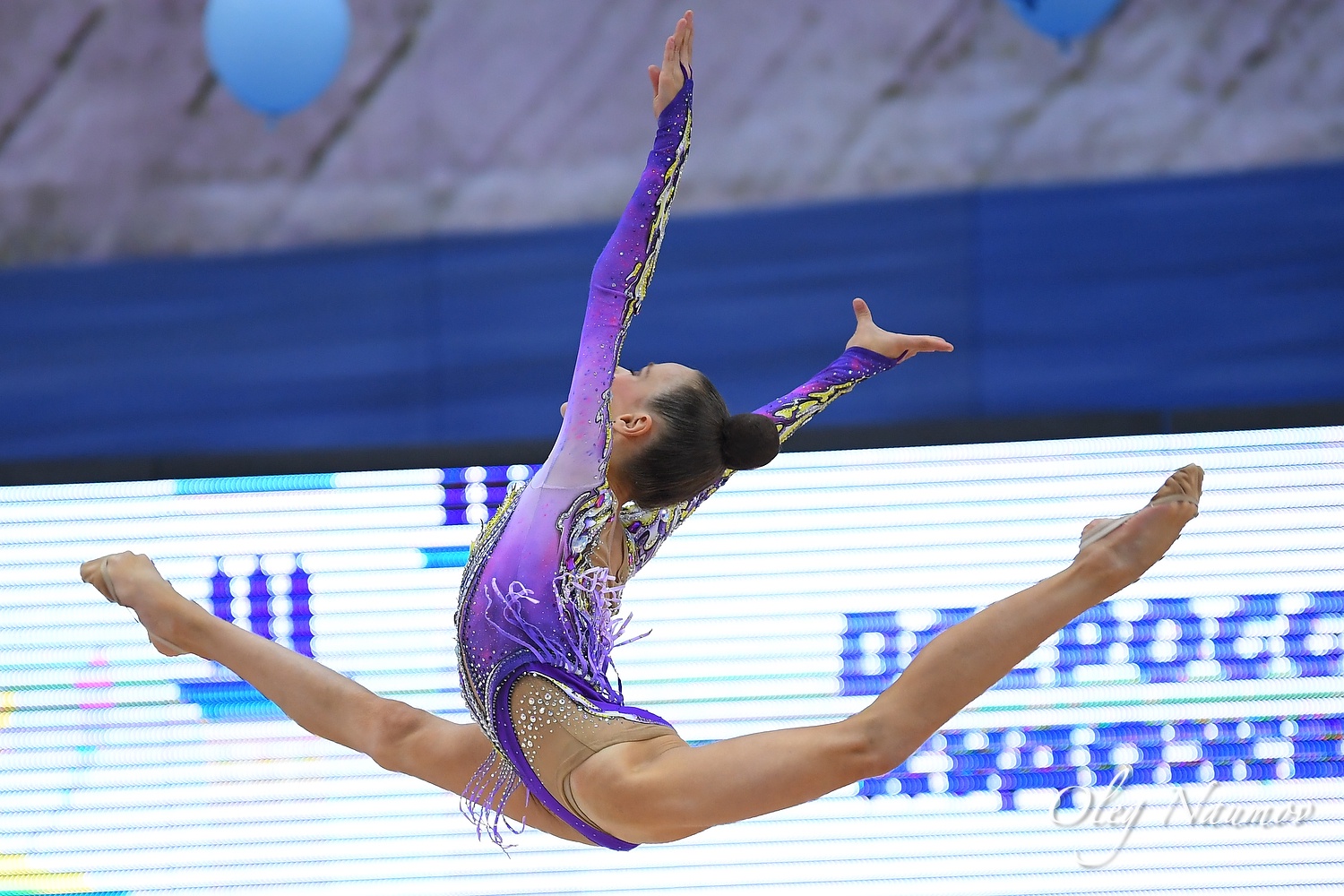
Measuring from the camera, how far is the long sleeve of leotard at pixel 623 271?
2.04 m

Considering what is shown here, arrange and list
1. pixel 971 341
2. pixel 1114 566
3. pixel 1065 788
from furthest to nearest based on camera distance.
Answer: pixel 971 341 < pixel 1065 788 < pixel 1114 566

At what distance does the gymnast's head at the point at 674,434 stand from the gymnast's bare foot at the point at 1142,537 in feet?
1.94

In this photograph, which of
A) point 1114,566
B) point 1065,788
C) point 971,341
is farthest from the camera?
point 971,341

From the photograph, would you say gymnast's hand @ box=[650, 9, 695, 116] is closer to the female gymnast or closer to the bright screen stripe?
the female gymnast

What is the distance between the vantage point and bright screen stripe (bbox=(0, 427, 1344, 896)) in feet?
10.0

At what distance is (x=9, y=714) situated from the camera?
3211mm

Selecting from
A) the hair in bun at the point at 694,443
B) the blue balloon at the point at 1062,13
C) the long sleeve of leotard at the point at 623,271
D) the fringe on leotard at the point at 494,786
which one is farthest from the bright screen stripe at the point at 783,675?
the long sleeve of leotard at the point at 623,271

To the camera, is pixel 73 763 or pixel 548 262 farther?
pixel 548 262

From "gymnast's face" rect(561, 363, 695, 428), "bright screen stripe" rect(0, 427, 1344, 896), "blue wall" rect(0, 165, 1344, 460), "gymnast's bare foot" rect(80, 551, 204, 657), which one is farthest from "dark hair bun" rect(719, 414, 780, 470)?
"blue wall" rect(0, 165, 1344, 460)

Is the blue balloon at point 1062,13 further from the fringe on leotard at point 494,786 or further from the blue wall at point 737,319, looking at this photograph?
the fringe on leotard at point 494,786

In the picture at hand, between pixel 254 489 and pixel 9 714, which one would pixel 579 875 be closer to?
pixel 254 489

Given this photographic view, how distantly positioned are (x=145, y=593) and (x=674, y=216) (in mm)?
1993

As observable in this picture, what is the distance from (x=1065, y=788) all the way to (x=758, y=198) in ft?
6.07

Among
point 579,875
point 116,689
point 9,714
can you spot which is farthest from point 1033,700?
point 9,714
